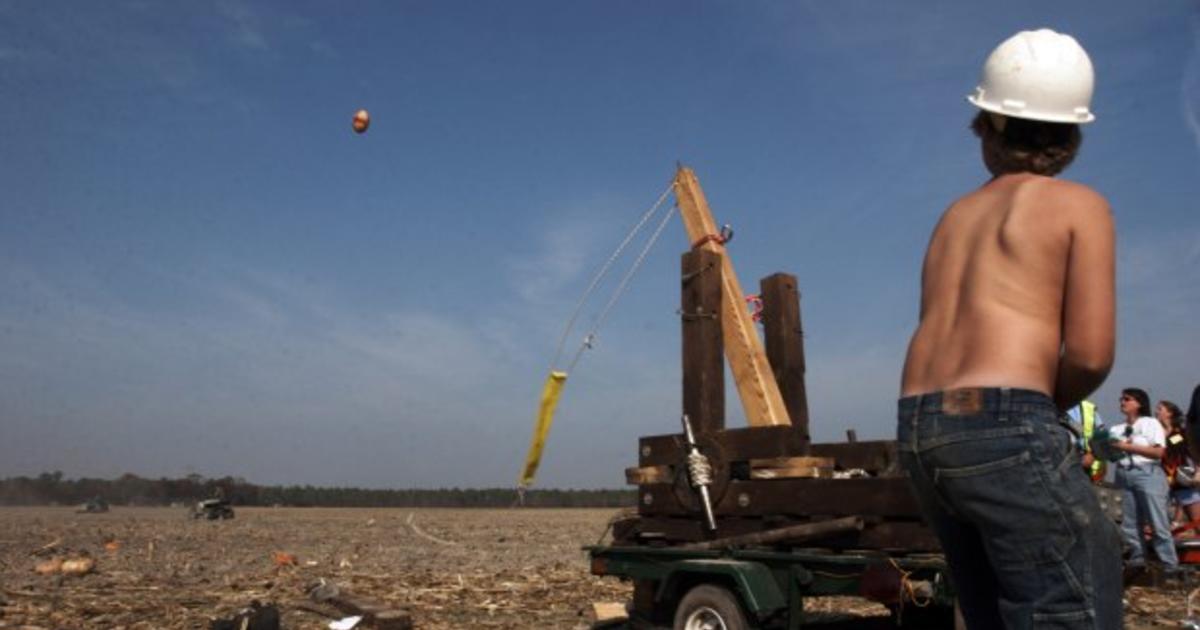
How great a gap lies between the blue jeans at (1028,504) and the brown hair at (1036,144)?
64 centimetres

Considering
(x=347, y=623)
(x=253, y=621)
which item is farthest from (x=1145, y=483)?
(x=253, y=621)

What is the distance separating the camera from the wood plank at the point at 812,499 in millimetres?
6609

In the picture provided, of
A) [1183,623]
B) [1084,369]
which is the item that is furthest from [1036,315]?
[1183,623]

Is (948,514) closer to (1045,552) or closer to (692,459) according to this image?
(1045,552)

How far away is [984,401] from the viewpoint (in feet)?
8.06

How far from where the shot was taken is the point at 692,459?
779cm

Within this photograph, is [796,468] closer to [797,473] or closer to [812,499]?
[797,473]

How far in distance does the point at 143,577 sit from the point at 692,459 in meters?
9.01

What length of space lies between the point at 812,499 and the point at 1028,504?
477 centimetres

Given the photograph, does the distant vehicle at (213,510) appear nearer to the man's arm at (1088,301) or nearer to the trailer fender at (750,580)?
the trailer fender at (750,580)

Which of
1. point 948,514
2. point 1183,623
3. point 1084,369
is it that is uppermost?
point 1084,369

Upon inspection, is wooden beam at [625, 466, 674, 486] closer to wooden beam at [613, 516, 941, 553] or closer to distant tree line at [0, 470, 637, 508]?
wooden beam at [613, 516, 941, 553]

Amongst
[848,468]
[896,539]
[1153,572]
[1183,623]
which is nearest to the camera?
[896,539]

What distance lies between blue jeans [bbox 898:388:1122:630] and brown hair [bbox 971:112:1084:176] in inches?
25.3
